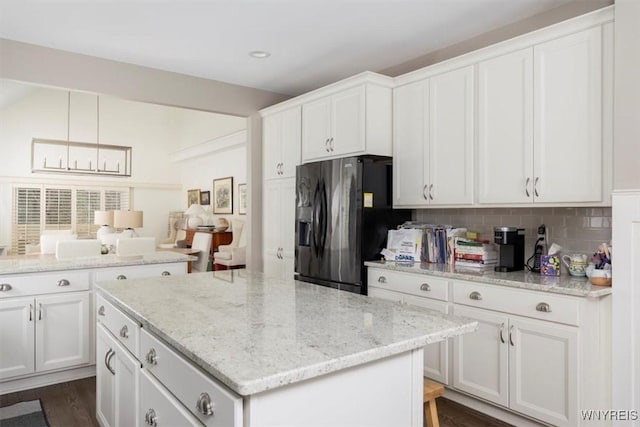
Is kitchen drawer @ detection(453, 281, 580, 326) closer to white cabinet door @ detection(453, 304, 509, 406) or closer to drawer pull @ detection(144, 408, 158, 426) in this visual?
white cabinet door @ detection(453, 304, 509, 406)

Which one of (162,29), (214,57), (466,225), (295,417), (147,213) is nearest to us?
(295,417)

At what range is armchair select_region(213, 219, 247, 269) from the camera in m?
6.45

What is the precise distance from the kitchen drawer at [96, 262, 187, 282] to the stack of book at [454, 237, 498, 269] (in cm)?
226

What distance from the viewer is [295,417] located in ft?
3.58

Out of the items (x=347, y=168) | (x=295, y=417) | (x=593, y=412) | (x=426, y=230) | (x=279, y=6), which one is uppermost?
(x=279, y=6)

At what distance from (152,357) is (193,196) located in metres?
8.08

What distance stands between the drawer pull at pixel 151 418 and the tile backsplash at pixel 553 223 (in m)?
A: 2.50

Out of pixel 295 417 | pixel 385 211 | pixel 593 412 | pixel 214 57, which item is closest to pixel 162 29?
pixel 214 57

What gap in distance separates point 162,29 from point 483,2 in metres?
2.23

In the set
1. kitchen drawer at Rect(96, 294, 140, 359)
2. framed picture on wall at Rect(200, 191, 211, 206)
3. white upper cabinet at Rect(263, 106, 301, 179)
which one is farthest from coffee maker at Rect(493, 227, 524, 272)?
framed picture on wall at Rect(200, 191, 211, 206)

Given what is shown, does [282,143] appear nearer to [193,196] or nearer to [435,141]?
[435,141]

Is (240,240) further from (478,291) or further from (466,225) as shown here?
(478,291)

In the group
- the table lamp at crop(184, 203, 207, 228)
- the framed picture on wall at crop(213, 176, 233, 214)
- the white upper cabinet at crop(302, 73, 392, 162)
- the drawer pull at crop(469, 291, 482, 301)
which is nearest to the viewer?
the drawer pull at crop(469, 291, 482, 301)

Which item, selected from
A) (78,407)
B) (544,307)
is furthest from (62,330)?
(544,307)
